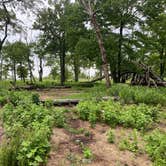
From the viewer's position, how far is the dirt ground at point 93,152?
224 inches

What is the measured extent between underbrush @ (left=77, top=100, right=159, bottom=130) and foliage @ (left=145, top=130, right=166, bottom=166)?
1316 millimetres

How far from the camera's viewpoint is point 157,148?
594 cm

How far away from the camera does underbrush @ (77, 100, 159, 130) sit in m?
8.17

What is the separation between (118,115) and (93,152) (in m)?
2.53

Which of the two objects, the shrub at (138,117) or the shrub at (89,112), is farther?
the shrub at (89,112)

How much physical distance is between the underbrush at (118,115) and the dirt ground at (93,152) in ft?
1.38

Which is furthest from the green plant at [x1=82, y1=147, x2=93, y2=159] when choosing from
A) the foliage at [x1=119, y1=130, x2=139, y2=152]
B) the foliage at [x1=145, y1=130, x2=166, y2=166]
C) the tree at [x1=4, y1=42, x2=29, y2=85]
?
the tree at [x1=4, y1=42, x2=29, y2=85]

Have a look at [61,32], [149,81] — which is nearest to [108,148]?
[149,81]

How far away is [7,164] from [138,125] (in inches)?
170

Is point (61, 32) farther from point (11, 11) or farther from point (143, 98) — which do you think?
point (143, 98)

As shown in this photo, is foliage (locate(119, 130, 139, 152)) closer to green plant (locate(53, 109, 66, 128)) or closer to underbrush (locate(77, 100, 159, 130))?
underbrush (locate(77, 100, 159, 130))

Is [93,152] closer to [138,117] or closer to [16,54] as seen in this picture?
[138,117]

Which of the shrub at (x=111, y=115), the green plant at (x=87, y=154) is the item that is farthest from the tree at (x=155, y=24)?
the green plant at (x=87, y=154)

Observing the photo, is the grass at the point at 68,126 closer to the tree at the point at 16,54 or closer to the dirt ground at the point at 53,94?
the dirt ground at the point at 53,94
